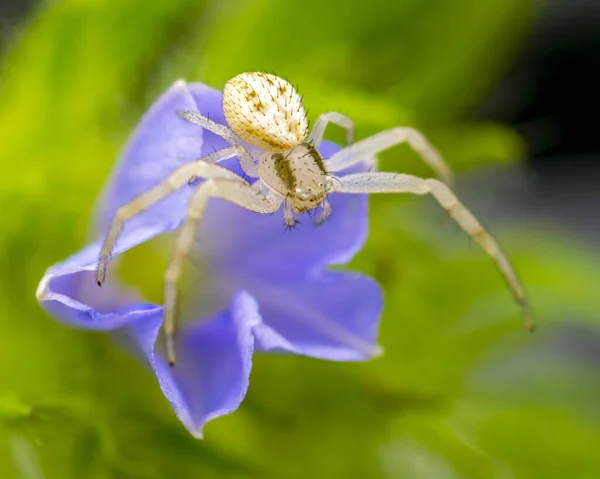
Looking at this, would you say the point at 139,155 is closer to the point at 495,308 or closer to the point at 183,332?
the point at 183,332

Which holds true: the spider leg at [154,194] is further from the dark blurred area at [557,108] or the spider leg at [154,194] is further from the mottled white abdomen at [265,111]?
the dark blurred area at [557,108]

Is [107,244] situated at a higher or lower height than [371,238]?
higher

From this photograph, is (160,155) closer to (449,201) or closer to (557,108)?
(449,201)

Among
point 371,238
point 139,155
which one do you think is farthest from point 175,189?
point 371,238

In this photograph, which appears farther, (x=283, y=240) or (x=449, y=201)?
(x=449, y=201)

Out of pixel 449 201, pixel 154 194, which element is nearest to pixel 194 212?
pixel 154 194
